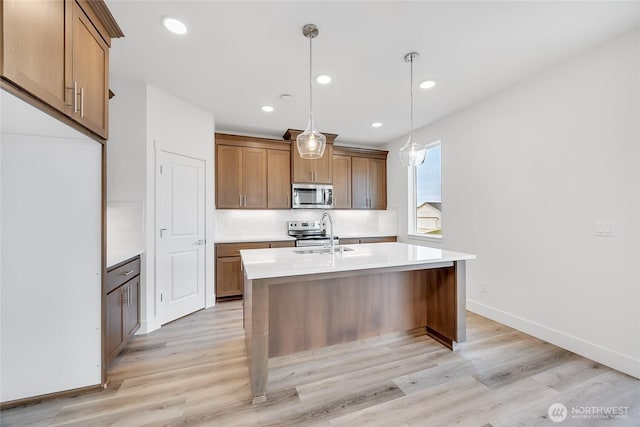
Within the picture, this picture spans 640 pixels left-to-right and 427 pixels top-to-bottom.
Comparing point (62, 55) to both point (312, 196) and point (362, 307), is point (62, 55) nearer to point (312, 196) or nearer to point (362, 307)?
point (362, 307)

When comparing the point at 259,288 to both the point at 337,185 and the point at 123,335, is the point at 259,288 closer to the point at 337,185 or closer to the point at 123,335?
the point at 123,335

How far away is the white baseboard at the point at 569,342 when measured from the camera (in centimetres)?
199

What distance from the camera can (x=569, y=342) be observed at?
2336mm

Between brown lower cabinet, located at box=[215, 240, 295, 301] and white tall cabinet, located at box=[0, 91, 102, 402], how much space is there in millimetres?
1936

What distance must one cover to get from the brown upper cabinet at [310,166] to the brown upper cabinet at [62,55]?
8.78 feet

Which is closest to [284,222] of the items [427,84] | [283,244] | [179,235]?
[283,244]

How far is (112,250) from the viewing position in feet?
8.50

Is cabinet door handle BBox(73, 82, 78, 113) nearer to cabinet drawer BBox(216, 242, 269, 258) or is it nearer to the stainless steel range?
cabinet drawer BBox(216, 242, 269, 258)

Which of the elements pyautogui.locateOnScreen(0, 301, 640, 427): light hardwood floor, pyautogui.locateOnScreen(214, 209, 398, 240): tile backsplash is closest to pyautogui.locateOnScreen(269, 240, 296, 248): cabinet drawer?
pyautogui.locateOnScreen(214, 209, 398, 240): tile backsplash

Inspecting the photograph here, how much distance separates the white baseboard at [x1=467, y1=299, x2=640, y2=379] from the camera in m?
1.99

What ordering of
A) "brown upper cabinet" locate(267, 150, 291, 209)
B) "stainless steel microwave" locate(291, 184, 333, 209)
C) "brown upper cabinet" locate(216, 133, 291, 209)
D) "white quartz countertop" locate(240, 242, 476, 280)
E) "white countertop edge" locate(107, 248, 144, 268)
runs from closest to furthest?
"white quartz countertop" locate(240, 242, 476, 280)
"white countertop edge" locate(107, 248, 144, 268)
"brown upper cabinet" locate(216, 133, 291, 209)
"brown upper cabinet" locate(267, 150, 291, 209)
"stainless steel microwave" locate(291, 184, 333, 209)

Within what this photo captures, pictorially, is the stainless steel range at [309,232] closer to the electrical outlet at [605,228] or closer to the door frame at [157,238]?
the door frame at [157,238]

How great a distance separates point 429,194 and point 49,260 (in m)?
4.28

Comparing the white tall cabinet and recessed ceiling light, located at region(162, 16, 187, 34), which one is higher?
recessed ceiling light, located at region(162, 16, 187, 34)
